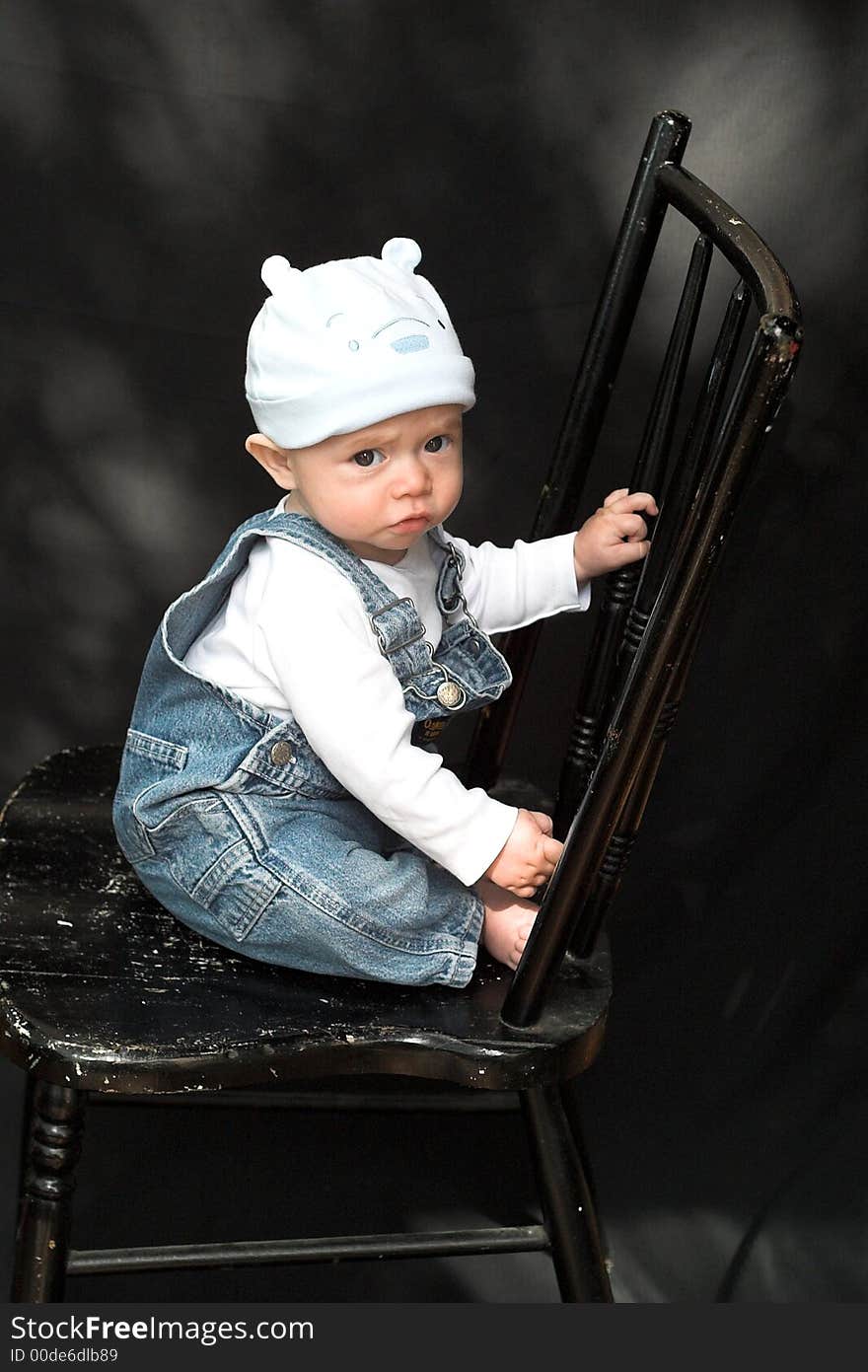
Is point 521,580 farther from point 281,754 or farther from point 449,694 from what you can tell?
point 281,754

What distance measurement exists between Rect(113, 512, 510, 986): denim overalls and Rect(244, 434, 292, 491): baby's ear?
0.10ft

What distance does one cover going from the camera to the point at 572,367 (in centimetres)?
180

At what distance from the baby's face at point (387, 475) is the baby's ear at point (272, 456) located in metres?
0.01

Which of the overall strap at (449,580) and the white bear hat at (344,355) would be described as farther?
the overall strap at (449,580)

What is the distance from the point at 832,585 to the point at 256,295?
62 cm

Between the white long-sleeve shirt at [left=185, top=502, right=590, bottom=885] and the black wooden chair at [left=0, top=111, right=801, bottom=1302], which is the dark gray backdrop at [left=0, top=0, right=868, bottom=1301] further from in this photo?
the white long-sleeve shirt at [left=185, top=502, right=590, bottom=885]

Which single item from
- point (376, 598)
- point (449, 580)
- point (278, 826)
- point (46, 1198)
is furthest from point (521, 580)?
point (46, 1198)

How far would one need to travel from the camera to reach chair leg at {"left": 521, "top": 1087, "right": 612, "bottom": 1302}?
4.83 ft

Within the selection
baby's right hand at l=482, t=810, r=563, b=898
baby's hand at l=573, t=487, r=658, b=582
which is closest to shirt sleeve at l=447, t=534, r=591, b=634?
baby's hand at l=573, t=487, r=658, b=582

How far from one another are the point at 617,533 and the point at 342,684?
10.8 inches

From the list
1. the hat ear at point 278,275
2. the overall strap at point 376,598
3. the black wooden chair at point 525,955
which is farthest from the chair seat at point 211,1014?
the hat ear at point 278,275

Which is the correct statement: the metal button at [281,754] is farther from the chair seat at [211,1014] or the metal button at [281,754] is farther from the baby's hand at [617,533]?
the baby's hand at [617,533]

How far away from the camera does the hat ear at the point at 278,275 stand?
4.19 feet

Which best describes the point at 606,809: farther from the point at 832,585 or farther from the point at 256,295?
the point at 256,295
